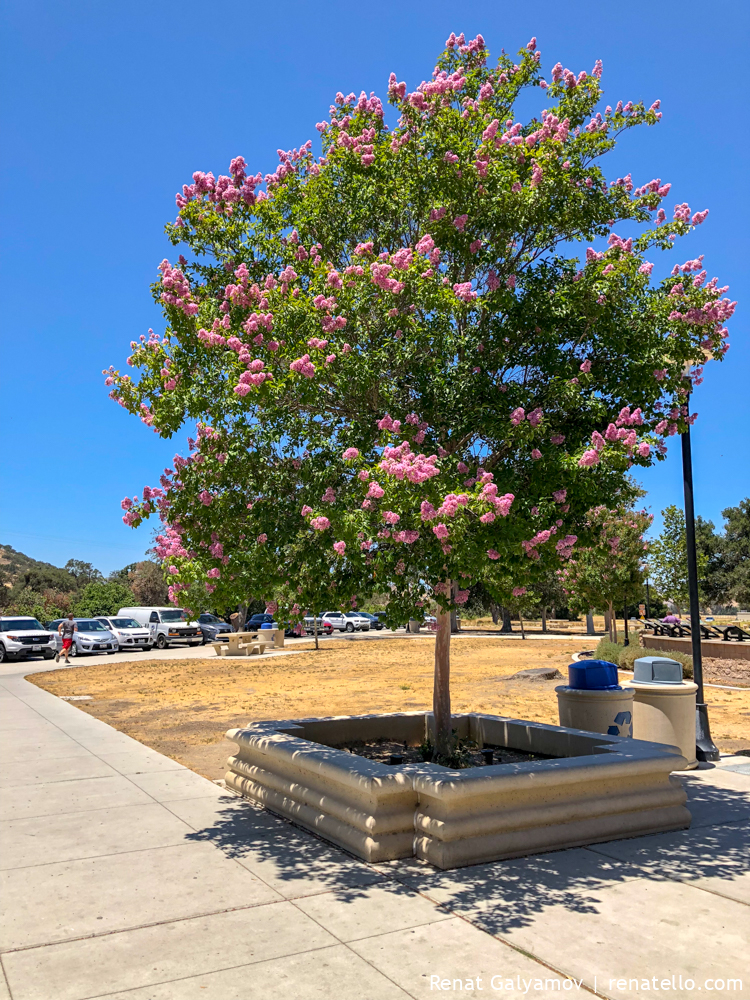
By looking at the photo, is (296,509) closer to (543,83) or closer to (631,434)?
(631,434)

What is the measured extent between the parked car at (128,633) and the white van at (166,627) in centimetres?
39

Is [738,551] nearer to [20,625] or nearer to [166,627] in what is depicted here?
[166,627]

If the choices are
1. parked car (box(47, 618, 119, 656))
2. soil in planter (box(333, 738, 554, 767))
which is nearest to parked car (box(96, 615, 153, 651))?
parked car (box(47, 618, 119, 656))

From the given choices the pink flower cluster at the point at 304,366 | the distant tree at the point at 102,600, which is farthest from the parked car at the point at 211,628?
the pink flower cluster at the point at 304,366

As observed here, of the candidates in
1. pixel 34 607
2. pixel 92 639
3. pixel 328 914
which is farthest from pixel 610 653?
pixel 34 607

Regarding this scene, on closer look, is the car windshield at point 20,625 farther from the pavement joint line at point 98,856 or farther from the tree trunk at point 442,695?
the pavement joint line at point 98,856

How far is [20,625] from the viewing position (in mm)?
34031

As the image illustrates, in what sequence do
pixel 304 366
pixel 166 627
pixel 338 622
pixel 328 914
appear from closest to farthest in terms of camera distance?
pixel 328 914 < pixel 304 366 < pixel 166 627 < pixel 338 622

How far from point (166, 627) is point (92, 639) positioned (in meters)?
4.60

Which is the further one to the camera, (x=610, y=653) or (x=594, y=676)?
(x=610, y=653)

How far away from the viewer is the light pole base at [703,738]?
996 cm

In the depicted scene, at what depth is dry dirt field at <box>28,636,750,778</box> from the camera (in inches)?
513

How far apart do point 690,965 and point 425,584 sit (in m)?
3.38

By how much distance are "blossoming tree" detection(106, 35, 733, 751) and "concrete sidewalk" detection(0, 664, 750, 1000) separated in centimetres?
209
